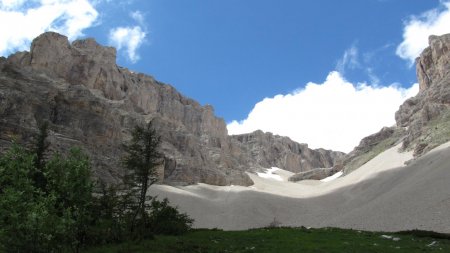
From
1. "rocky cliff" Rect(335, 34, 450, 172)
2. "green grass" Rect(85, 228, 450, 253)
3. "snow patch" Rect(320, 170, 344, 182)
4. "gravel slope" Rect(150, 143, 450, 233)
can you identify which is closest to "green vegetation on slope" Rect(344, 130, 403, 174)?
"rocky cliff" Rect(335, 34, 450, 172)

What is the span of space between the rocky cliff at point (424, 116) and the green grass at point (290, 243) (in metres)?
55.3

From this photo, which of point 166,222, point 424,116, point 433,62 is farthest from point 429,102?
point 166,222

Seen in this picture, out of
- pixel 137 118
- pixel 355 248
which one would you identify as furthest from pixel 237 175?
pixel 355 248

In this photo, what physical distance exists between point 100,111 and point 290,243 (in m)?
59.9

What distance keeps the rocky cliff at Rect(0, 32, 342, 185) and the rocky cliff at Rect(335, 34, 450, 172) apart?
4048 centimetres

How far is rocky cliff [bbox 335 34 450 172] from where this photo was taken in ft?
282

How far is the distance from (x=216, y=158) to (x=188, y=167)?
32.9m

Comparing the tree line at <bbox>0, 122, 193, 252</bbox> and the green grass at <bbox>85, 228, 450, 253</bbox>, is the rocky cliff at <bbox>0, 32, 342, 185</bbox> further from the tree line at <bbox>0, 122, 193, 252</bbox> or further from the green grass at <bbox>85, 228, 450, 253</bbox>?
the tree line at <bbox>0, 122, 193, 252</bbox>

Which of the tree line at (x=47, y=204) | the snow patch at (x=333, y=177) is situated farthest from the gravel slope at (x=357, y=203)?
the snow patch at (x=333, y=177)

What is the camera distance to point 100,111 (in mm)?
78875

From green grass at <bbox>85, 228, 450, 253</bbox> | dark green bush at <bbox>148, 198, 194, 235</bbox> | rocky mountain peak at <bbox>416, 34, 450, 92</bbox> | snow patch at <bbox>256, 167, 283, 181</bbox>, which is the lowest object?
green grass at <bbox>85, 228, 450, 253</bbox>

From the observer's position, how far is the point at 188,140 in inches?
4151

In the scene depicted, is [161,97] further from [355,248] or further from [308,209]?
[355,248]

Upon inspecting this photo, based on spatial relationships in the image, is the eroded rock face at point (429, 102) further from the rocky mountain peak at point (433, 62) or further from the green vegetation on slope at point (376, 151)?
the green vegetation on slope at point (376, 151)
